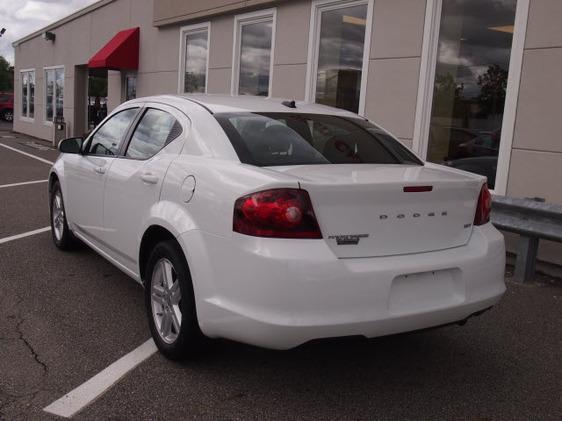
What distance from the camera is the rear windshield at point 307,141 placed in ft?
11.0

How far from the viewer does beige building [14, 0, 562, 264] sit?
630 cm

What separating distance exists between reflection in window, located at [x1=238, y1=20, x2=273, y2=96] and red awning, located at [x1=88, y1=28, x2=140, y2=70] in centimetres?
484

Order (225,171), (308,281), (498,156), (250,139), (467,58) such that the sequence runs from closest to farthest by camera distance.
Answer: (308,281), (225,171), (250,139), (498,156), (467,58)

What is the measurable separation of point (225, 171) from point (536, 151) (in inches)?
175

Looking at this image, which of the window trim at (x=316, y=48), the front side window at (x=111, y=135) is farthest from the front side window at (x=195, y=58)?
the front side window at (x=111, y=135)

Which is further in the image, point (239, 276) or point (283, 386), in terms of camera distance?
point (283, 386)

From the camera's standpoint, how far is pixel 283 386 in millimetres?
3201

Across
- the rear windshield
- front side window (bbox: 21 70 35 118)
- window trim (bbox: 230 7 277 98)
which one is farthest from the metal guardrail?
front side window (bbox: 21 70 35 118)

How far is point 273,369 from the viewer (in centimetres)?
340

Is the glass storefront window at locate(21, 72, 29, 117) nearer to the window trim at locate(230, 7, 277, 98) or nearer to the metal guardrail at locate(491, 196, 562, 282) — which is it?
the window trim at locate(230, 7, 277, 98)

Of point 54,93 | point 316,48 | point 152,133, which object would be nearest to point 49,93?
point 54,93

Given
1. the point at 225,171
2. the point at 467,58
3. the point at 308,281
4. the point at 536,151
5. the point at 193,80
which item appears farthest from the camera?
the point at 193,80

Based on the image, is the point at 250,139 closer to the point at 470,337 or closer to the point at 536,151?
the point at 470,337

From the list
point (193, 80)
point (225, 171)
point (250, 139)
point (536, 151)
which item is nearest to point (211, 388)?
point (225, 171)
